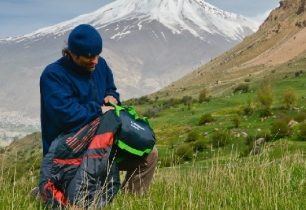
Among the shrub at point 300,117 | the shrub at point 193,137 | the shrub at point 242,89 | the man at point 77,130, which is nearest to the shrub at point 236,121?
the shrub at point 193,137

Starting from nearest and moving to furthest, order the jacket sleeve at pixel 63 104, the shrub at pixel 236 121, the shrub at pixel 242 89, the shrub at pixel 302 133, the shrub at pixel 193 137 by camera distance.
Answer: the jacket sleeve at pixel 63 104 → the shrub at pixel 302 133 → the shrub at pixel 193 137 → the shrub at pixel 236 121 → the shrub at pixel 242 89

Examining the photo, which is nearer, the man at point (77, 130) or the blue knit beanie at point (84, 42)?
the man at point (77, 130)

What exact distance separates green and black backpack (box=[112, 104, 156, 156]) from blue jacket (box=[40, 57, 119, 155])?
27 cm

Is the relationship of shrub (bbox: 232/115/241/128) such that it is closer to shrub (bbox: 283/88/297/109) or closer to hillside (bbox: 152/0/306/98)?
shrub (bbox: 283/88/297/109)

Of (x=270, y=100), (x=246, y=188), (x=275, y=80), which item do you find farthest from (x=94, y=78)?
(x=275, y=80)

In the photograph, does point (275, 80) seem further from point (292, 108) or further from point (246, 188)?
point (246, 188)

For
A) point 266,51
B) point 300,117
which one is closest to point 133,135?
point 300,117

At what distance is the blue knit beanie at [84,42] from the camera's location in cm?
603

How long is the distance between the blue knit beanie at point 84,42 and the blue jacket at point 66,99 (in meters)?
0.23

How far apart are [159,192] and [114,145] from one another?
2.94 feet

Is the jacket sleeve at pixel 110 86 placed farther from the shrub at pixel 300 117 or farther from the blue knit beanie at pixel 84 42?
the shrub at pixel 300 117

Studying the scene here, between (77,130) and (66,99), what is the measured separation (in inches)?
12.0

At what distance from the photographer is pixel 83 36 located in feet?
19.9

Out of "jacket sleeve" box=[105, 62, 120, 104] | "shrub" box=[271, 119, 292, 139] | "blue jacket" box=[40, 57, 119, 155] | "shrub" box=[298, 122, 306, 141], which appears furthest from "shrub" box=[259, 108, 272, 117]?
"blue jacket" box=[40, 57, 119, 155]
